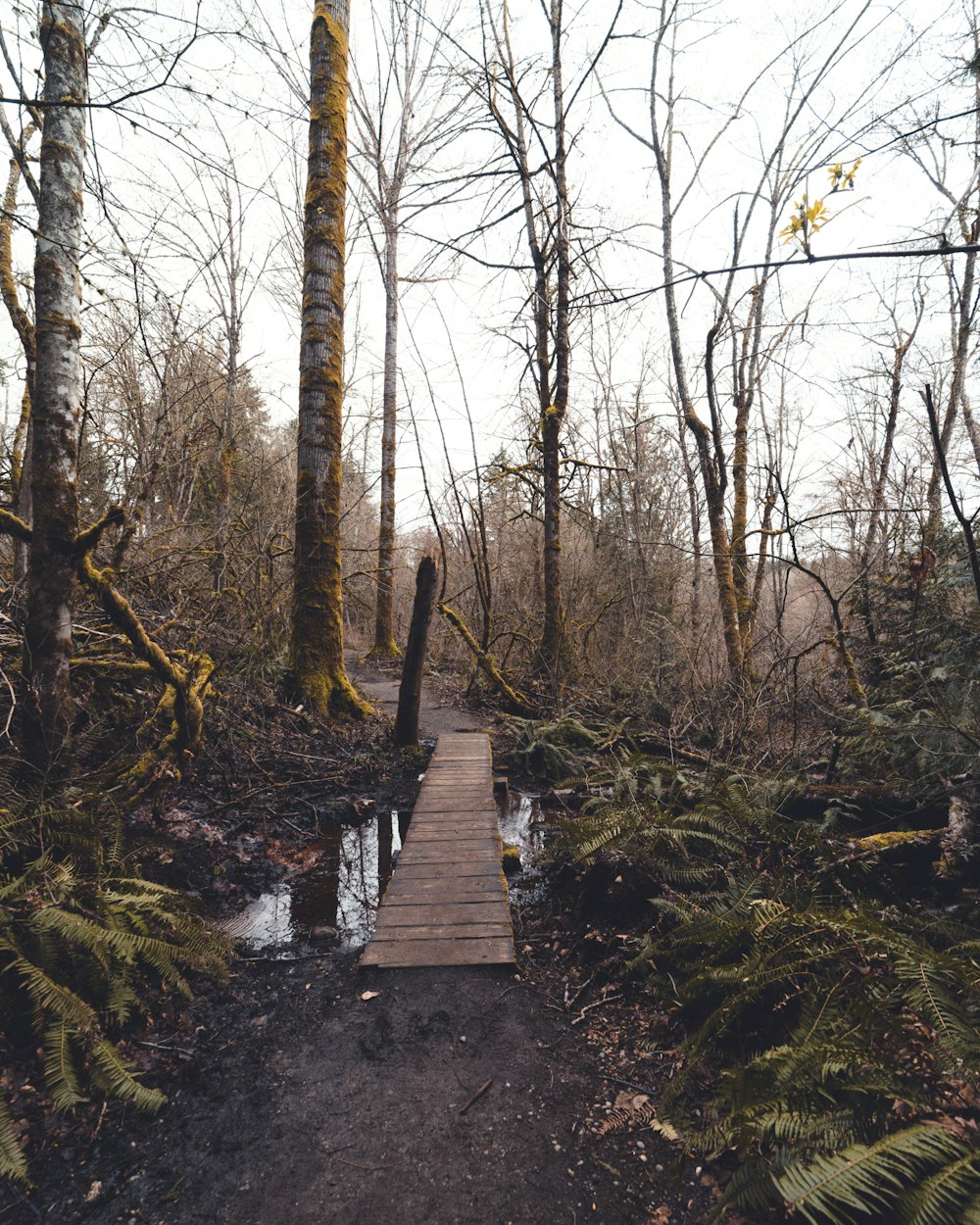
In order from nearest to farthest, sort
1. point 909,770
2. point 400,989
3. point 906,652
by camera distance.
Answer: point 400,989 → point 909,770 → point 906,652

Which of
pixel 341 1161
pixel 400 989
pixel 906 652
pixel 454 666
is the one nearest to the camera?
pixel 341 1161

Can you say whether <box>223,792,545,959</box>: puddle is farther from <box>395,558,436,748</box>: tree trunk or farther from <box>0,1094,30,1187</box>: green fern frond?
<box>0,1094,30,1187</box>: green fern frond

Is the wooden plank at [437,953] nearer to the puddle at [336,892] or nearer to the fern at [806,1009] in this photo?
the puddle at [336,892]

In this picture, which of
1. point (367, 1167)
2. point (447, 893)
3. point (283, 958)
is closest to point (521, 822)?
point (447, 893)

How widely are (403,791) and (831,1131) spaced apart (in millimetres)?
5039

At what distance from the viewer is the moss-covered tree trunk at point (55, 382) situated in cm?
337

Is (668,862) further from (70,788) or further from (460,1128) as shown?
(70,788)

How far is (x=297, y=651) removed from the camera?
7.39 meters

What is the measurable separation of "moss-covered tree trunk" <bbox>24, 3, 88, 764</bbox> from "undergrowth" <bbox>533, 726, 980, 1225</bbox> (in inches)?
134

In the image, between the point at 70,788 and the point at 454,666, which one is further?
the point at 454,666

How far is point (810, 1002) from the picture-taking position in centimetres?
222

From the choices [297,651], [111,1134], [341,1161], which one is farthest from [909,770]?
[297,651]

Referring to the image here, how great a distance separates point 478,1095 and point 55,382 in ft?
14.1

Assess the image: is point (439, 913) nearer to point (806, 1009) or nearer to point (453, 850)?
point (453, 850)
